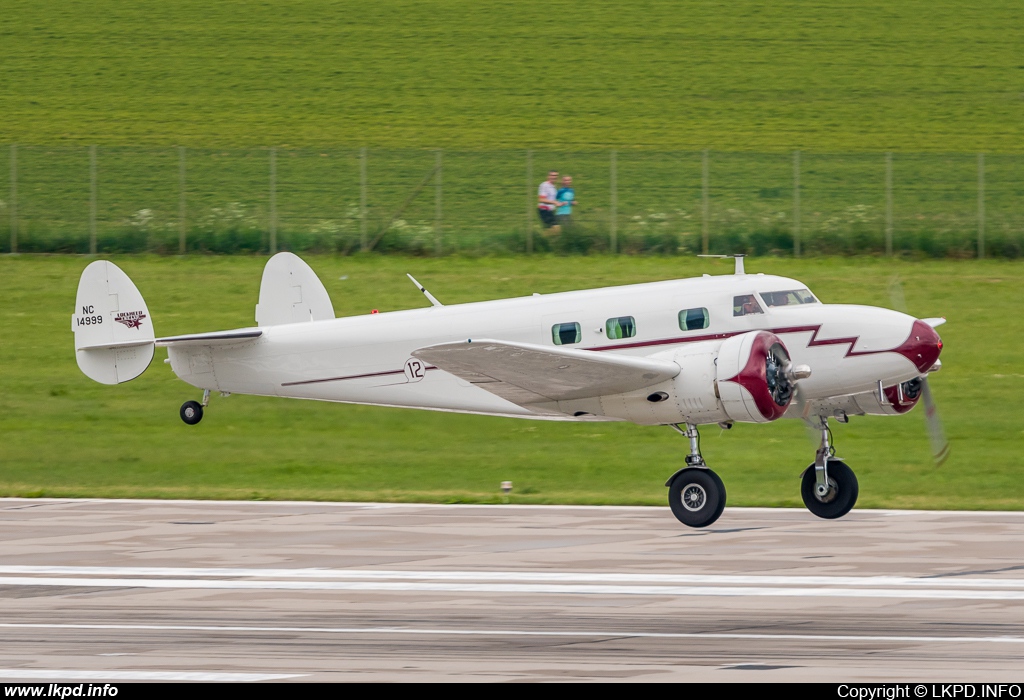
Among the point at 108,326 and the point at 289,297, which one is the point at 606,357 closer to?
the point at 289,297

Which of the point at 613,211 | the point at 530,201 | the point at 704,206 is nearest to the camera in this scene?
the point at 613,211

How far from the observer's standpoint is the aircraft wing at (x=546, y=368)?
1775 centimetres

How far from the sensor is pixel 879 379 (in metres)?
18.4

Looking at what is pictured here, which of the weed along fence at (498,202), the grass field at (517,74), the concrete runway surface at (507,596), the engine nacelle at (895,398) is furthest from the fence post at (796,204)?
the engine nacelle at (895,398)

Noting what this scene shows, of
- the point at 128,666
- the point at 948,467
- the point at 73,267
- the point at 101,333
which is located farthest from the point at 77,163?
the point at 128,666

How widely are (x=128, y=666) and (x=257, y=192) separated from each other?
2885cm

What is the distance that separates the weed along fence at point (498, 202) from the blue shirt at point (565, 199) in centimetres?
48

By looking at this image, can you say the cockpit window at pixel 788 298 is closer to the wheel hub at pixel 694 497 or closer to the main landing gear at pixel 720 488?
the main landing gear at pixel 720 488

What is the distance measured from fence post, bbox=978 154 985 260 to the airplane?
620 inches

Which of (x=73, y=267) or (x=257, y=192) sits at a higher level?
(x=257, y=192)

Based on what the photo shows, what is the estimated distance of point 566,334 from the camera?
19.6 meters

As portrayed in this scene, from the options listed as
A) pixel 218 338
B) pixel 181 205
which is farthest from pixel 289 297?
pixel 181 205

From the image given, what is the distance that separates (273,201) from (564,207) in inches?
318
